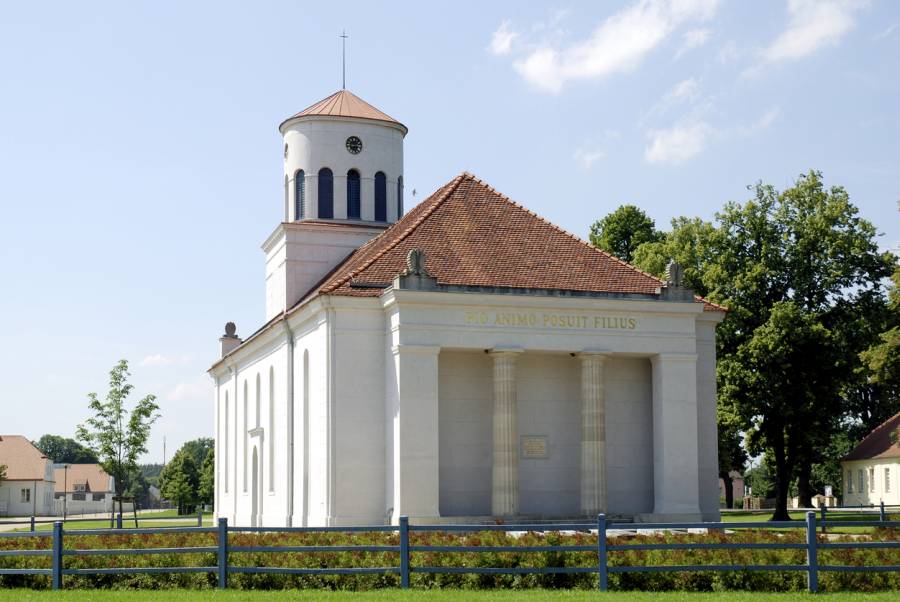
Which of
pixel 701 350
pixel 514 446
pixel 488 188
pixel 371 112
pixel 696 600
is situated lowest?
pixel 696 600

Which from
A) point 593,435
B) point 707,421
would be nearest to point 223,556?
point 593,435

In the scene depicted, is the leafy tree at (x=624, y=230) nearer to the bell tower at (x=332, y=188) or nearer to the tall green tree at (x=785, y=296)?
the tall green tree at (x=785, y=296)

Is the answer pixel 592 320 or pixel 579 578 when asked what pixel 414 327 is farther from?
pixel 579 578

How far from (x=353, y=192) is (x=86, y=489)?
10516cm

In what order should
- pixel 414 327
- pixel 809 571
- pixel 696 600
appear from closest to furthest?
pixel 696 600 → pixel 809 571 → pixel 414 327

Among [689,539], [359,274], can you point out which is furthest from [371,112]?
[689,539]

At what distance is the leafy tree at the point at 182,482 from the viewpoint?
104 m

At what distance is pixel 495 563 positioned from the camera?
2055 cm

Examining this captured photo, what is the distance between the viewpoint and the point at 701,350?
38.2m

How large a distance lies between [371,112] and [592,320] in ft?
54.9

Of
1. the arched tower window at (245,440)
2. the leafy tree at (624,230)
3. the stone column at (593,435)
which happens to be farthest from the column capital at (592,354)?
the leafy tree at (624,230)

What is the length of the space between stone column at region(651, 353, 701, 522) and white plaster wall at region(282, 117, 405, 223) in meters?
15.5

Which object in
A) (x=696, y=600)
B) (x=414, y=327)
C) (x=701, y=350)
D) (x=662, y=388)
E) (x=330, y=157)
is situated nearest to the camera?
(x=696, y=600)

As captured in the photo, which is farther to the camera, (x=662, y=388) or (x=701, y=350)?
(x=701, y=350)
